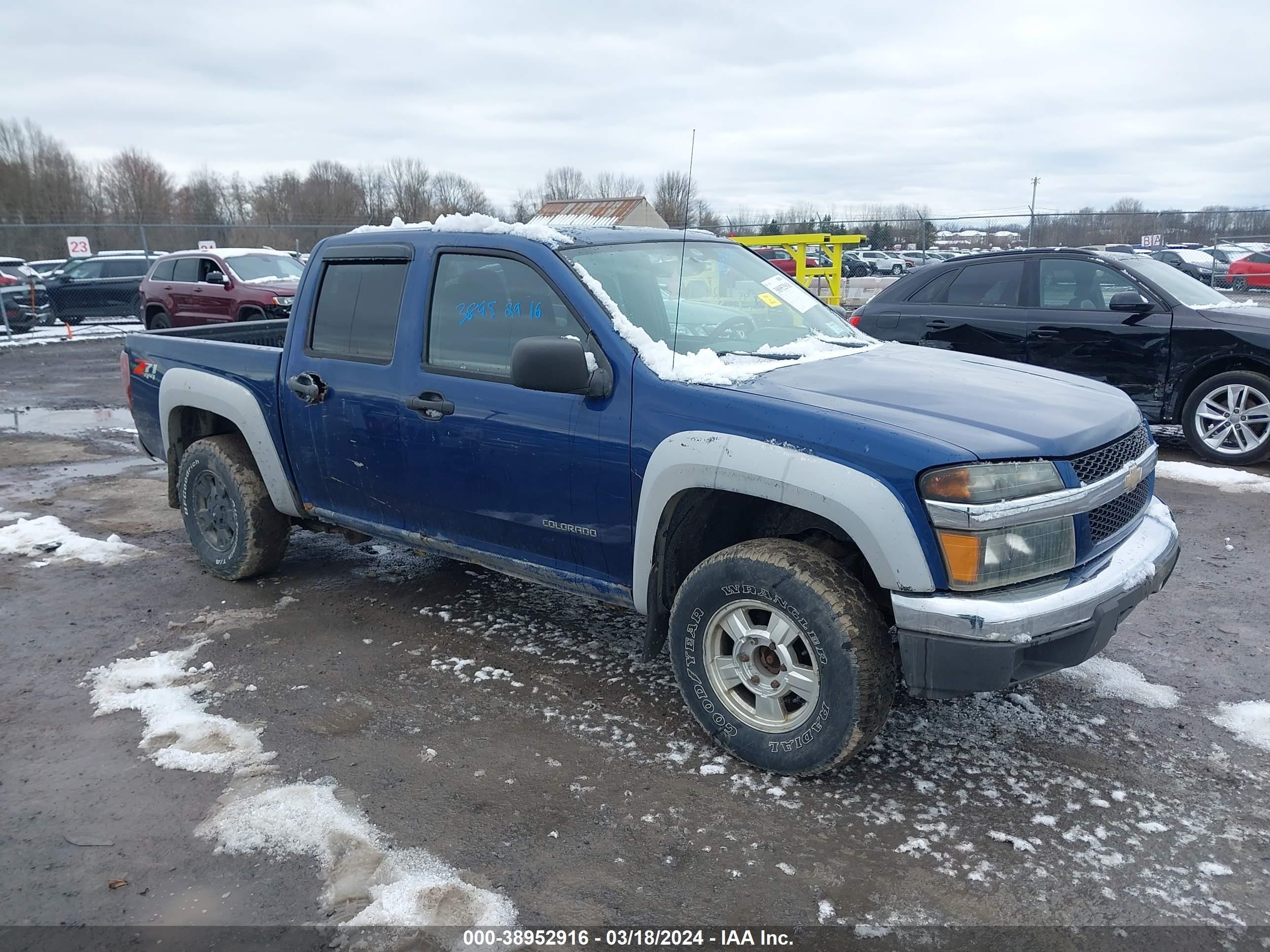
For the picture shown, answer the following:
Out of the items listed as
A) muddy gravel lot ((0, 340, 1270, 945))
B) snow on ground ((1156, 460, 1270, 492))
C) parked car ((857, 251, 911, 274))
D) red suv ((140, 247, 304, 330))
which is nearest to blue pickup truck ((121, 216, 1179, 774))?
muddy gravel lot ((0, 340, 1270, 945))

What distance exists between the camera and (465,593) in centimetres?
509

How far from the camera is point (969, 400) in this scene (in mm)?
3240

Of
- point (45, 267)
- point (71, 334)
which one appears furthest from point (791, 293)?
point (45, 267)

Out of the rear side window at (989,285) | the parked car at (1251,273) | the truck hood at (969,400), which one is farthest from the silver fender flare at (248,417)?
the parked car at (1251,273)

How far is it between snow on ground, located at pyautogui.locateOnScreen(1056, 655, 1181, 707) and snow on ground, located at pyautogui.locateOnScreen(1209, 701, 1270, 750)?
167mm

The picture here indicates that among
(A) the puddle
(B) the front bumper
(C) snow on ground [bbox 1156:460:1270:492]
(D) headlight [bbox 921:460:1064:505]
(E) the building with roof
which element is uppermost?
(E) the building with roof

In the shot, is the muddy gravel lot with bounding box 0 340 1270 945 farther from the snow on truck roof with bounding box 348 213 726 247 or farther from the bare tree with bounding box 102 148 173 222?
the bare tree with bounding box 102 148 173 222

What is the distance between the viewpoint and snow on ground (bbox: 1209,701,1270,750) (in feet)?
11.3

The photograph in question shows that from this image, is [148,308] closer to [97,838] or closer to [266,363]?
[266,363]

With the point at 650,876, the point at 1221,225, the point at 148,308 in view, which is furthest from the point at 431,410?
the point at 1221,225

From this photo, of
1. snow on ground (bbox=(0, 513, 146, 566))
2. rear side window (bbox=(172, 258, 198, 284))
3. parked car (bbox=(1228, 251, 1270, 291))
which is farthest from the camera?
parked car (bbox=(1228, 251, 1270, 291))

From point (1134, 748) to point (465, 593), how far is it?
3.25 meters

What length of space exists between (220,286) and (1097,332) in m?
12.9

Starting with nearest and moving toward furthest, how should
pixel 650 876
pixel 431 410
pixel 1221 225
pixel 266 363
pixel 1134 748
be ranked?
pixel 650 876 < pixel 1134 748 < pixel 431 410 < pixel 266 363 < pixel 1221 225
